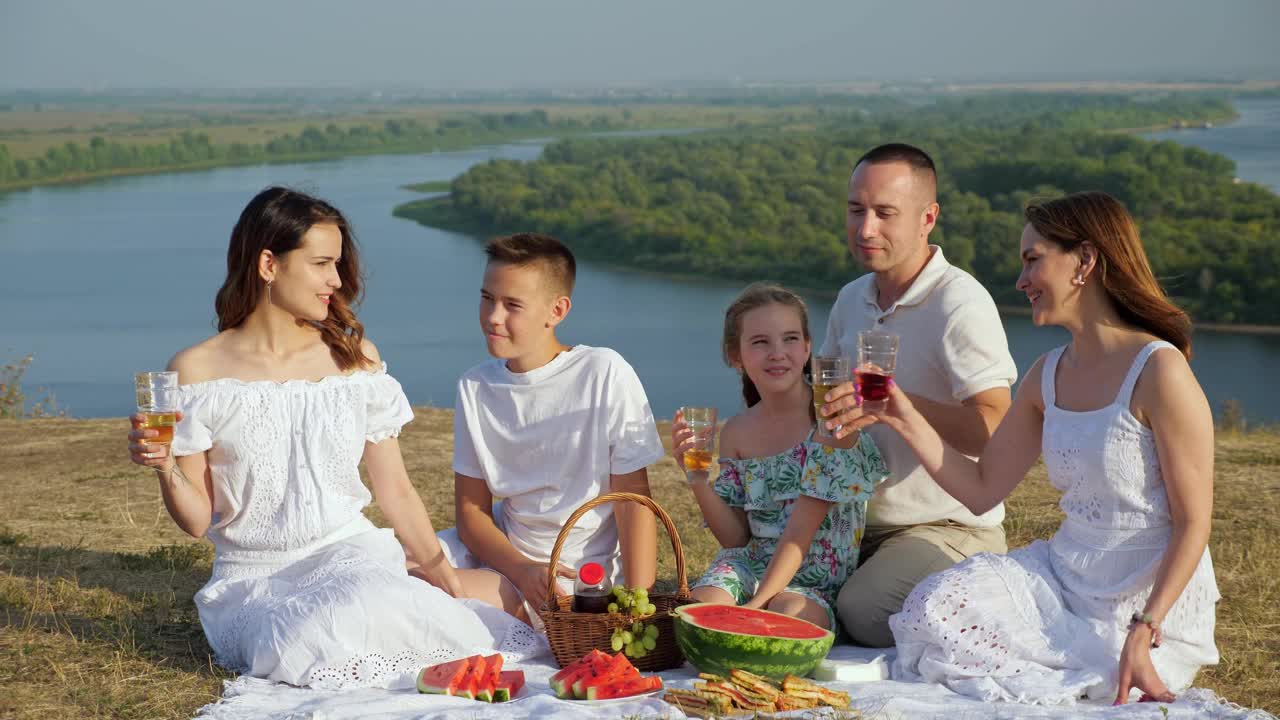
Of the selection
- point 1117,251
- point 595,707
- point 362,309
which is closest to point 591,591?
point 595,707

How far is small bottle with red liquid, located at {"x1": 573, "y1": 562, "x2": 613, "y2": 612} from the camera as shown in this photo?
434 cm

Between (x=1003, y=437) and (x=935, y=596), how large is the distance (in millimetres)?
645

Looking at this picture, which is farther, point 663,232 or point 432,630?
point 663,232

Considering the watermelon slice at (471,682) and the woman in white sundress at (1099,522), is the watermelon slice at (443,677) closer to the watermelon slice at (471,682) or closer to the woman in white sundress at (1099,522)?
the watermelon slice at (471,682)

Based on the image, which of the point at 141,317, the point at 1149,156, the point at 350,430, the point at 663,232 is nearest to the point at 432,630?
the point at 350,430

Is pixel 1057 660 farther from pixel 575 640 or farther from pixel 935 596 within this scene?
pixel 575 640

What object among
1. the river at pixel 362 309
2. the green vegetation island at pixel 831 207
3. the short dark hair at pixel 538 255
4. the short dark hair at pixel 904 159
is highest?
the short dark hair at pixel 904 159

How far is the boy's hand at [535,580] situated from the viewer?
188 inches

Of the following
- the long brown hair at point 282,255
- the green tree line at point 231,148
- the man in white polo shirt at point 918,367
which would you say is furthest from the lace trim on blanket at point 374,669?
the green tree line at point 231,148

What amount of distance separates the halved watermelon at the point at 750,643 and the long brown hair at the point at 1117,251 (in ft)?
4.65

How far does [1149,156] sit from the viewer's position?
86375 millimetres

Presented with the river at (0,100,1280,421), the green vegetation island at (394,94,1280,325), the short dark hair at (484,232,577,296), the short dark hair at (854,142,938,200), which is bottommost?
the river at (0,100,1280,421)

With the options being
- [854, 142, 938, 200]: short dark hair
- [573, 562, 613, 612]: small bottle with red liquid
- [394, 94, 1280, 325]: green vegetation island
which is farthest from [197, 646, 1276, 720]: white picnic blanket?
[394, 94, 1280, 325]: green vegetation island

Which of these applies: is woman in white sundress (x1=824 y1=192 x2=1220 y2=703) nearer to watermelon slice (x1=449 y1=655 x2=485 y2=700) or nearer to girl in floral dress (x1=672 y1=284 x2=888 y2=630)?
girl in floral dress (x1=672 y1=284 x2=888 y2=630)
